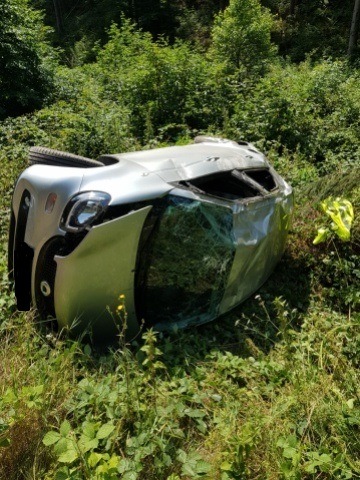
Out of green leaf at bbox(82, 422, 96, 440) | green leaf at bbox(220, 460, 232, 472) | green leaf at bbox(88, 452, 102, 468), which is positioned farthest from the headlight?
green leaf at bbox(220, 460, 232, 472)

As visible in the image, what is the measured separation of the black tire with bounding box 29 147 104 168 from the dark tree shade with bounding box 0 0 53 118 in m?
5.46

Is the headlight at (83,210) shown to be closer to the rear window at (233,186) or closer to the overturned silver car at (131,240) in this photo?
the overturned silver car at (131,240)

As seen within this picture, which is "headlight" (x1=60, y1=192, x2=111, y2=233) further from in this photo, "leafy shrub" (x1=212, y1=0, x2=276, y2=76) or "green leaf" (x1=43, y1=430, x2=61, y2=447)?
"leafy shrub" (x1=212, y1=0, x2=276, y2=76)

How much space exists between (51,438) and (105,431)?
0.80ft

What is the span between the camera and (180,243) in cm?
274

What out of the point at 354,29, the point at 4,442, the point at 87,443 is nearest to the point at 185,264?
the point at 87,443

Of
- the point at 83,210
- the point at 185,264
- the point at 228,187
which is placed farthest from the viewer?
the point at 228,187

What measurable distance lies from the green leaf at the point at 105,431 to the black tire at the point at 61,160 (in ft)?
5.19

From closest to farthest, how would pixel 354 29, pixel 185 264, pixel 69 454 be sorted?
pixel 69 454 < pixel 185 264 < pixel 354 29

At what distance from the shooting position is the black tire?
2.89 m

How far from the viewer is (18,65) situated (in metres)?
8.07

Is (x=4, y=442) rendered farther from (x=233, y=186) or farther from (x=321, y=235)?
(x=321, y=235)

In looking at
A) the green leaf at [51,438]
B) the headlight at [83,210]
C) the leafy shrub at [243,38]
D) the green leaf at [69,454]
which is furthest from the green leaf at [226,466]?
the leafy shrub at [243,38]

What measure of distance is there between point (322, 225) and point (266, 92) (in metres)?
3.34
